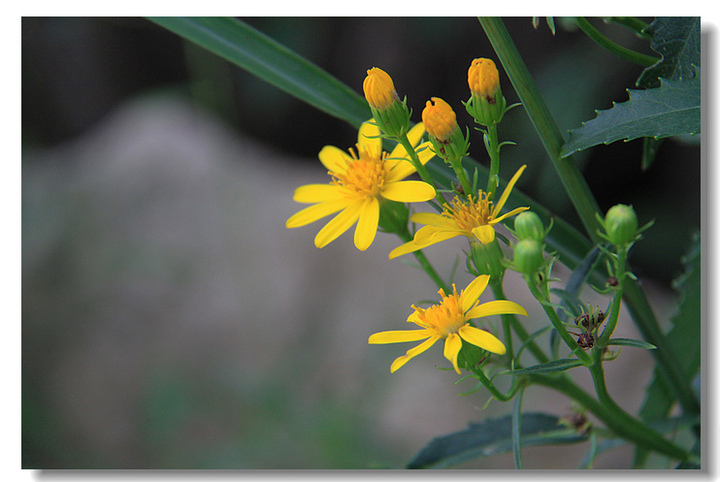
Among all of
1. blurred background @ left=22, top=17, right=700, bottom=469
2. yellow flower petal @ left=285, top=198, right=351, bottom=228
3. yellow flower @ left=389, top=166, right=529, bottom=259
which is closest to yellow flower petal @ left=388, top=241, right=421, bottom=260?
yellow flower @ left=389, top=166, right=529, bottom=259

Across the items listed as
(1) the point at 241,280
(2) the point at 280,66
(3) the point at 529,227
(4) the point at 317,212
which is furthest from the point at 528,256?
(1) the point at 241,280

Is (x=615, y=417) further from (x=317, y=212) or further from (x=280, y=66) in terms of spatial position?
(x=280, y=66)

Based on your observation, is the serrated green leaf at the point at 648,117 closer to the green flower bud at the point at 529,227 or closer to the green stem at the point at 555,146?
the green stem at the point at 555,146

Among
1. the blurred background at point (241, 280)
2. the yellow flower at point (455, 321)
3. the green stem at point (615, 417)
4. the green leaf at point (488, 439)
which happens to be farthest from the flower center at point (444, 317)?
the blurred background at point (241, 280)

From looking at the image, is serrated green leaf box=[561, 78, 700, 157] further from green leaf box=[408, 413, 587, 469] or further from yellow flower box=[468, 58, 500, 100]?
green leaf box=[408, 413, 587, 469]

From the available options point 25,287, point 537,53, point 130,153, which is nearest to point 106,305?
point 25,287
